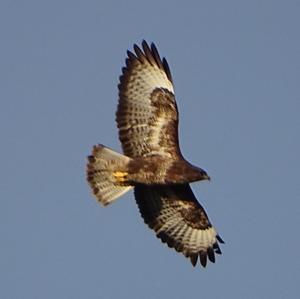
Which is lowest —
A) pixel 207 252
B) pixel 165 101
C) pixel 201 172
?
pixel 207 252

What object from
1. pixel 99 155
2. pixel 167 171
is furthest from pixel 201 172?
pixel 99 155

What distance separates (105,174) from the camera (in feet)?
44.1

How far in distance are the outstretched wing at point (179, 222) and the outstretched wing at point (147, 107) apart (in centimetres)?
74

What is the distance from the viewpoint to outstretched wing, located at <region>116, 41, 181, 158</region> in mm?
13672

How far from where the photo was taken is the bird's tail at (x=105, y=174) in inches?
526

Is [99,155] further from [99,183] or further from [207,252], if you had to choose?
[207,252]

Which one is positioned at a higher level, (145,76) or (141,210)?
(145,76)

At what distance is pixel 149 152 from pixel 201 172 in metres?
0.86

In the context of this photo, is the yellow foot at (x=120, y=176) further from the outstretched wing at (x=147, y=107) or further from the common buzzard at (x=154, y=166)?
the outstretched wing at (x=147, y=107)

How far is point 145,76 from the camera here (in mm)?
13992

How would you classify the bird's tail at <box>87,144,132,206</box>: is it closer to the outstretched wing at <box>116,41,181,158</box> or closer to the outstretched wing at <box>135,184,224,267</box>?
the outstretched wing at <box>116,41,181,158</box>

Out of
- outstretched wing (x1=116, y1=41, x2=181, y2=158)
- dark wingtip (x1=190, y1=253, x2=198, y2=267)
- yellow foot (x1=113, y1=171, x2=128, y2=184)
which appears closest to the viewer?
yellow foot (x1=113, y1=171, x2=128, y2=184)

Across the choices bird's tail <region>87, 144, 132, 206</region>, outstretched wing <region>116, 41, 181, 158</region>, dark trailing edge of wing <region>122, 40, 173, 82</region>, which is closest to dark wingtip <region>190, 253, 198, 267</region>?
bird's tail <region>87, 144, 132, 206</region>

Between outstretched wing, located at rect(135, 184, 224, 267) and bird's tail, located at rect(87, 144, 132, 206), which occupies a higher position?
bird's tail, located at rect(87, 144, 132, 206)
